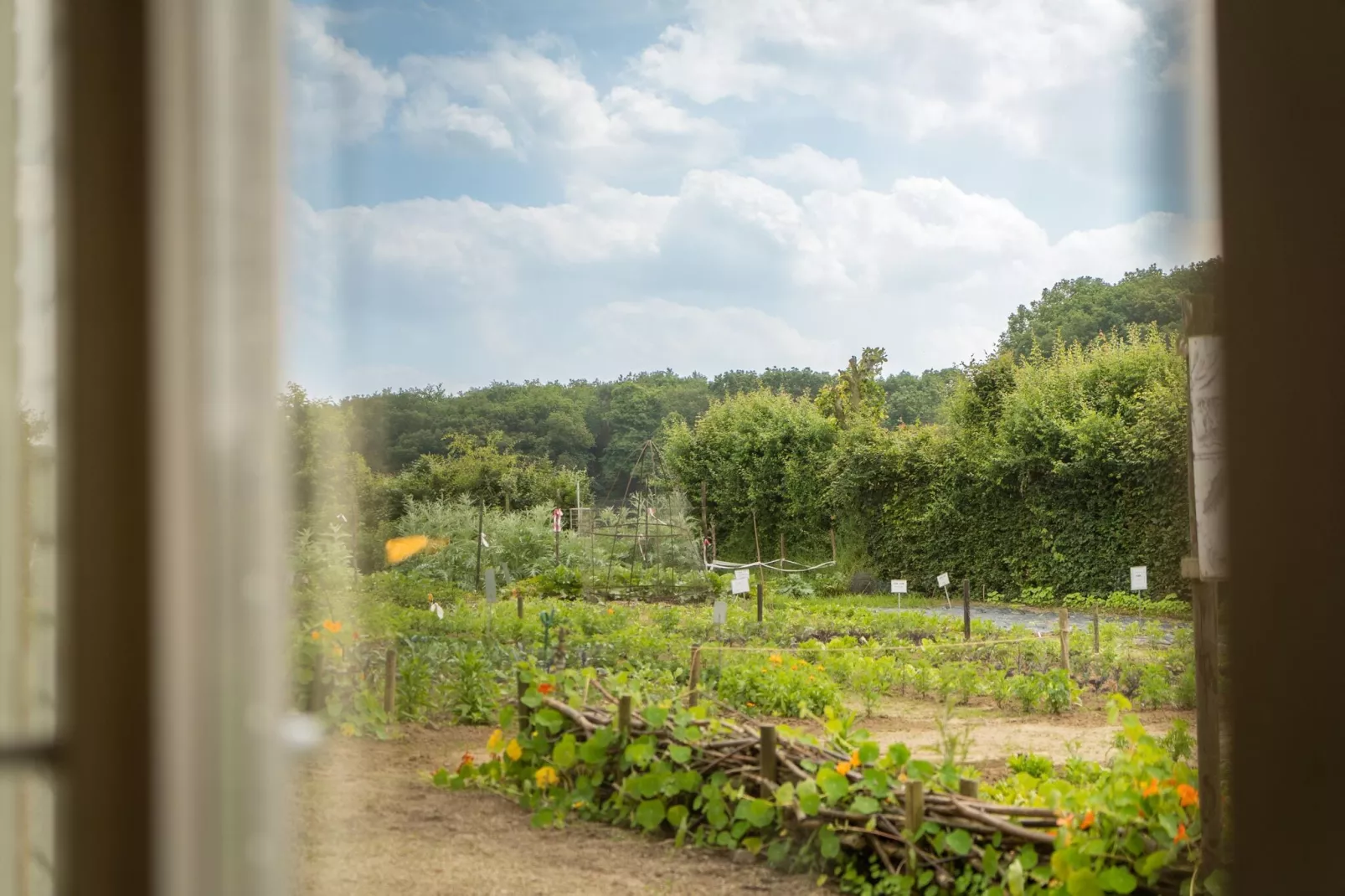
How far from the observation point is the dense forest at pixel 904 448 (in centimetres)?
216

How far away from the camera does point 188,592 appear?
2.23 ft

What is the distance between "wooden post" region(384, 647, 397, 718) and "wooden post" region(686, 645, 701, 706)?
806 mm

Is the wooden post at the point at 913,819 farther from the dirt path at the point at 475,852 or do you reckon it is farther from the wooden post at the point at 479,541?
the wooden post at the point at 479,541

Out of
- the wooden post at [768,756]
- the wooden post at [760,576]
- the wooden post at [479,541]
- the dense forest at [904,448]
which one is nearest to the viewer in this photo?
the wooden post at [768,756]

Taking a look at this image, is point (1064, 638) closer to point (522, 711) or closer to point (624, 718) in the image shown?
point (624, 718)

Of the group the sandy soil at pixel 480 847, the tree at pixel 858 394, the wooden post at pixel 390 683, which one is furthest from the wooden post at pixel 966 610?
the wooden post at pixel 390 683

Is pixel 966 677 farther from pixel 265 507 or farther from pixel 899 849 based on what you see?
pixel 265 507

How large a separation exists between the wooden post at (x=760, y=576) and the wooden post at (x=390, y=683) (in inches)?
43.8

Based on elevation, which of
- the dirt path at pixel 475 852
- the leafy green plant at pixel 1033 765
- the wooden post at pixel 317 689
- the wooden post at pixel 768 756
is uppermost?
the wooden post at pixel 317 689

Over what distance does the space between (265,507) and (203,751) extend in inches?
7.7

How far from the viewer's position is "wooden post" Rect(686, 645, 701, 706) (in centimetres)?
236

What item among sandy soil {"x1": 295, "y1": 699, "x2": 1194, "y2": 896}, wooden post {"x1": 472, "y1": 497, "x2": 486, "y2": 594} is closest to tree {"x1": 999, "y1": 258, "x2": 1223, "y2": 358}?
sandy soil {"x1": 295, "y1": 699, "x2": 1194, "y2": 896}

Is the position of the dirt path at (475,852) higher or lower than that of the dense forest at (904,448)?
lower

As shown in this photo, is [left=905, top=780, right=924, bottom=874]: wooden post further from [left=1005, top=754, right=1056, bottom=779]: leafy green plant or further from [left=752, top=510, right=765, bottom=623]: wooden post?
[left=752, top=510, right=765, bottom=623]: wooden post
